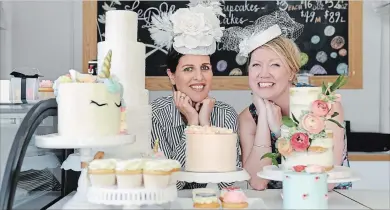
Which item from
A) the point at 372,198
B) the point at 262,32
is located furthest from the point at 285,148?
the point at 262,32

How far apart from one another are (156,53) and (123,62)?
2.07m

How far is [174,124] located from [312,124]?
2.33 feet

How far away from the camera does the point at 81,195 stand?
1.18 metres

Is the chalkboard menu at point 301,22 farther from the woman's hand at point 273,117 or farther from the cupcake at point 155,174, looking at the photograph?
the cupcake at point 155,174

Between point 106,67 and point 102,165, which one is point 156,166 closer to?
point 102,165

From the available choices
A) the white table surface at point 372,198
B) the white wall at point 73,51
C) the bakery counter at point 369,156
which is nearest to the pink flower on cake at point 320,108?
the white table surface at point 372,198

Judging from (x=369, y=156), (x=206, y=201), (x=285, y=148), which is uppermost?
(x=285, y=148)

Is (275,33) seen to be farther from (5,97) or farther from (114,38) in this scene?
(5,97)

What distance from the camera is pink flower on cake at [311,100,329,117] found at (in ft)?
4.23

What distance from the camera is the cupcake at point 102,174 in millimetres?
1048

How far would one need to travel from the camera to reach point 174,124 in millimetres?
1906

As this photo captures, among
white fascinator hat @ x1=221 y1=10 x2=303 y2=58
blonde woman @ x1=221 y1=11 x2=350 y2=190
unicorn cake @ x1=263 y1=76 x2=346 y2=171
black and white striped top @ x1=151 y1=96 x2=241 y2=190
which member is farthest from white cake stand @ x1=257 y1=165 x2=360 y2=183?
white fascinator hat @ x1=221 y1=10 x2=303 y2=58

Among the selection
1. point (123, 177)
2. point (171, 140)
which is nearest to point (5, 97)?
point (123, 177)

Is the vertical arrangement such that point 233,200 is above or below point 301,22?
below
